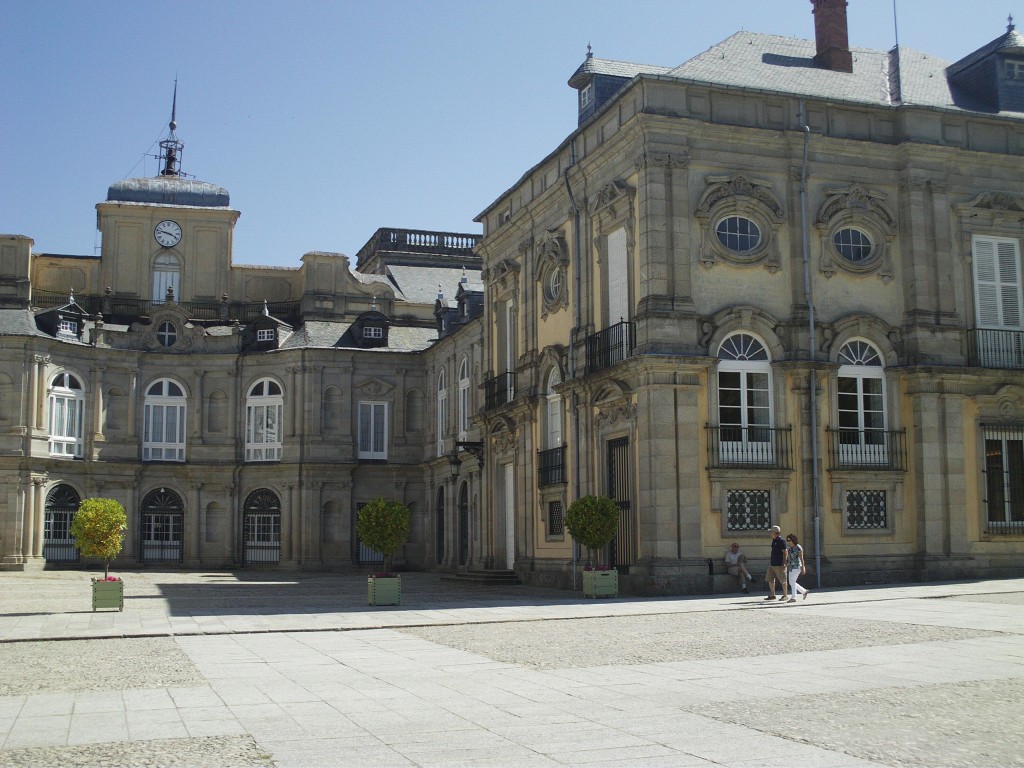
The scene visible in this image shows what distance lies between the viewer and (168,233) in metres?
53.0

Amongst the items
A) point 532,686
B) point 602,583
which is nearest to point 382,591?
point 602,583

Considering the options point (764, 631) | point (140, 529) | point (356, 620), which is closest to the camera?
point (764, 631)

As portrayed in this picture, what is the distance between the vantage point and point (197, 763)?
8617 millimetres

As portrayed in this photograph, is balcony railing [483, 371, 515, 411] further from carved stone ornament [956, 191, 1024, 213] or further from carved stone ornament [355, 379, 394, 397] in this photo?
carved stone ornament [355, 379, 394, 397]

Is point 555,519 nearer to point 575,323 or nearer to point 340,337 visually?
point 575,323

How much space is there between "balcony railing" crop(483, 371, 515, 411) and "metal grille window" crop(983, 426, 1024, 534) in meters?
13.2

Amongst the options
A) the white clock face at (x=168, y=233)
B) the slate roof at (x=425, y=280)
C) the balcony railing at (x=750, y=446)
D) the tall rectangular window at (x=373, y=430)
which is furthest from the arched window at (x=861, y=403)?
the white clock face at (x=168, y=233)

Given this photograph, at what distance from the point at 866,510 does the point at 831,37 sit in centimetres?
1228

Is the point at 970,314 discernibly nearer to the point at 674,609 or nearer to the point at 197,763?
the point at 674,609

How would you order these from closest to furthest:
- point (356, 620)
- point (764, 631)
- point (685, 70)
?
point (764, 631) → point (356, 620) → point (685, 70)

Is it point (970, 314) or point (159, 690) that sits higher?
point (970, 314)

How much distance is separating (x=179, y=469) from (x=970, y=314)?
32.7m

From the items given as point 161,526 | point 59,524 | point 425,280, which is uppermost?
point 425,280

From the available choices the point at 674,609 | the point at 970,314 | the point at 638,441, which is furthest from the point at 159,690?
the point at 970,314
